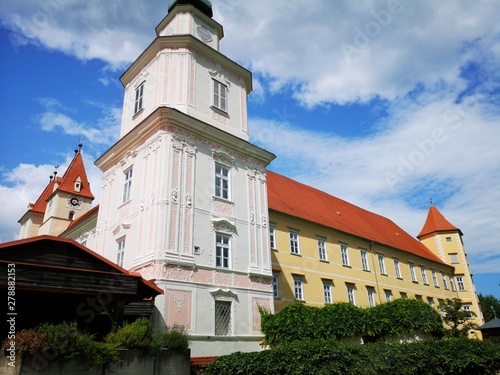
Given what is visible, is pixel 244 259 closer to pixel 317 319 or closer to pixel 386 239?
pixel 317 319

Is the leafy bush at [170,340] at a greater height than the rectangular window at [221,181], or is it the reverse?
the rectangular window at [221,181]

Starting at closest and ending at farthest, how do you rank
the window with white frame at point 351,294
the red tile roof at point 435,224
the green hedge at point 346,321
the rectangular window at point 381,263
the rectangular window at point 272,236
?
the green hedge at point 346,321 < the rectangular window at point 272,236 < the window with white frame at point 351,294 < the rectangular window at point 381,263 < the red tile roof at point 435,224

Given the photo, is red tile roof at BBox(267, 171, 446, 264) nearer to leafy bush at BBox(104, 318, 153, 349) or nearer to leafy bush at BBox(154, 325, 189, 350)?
leafy bush at BBox(154, 325, 189, 350)

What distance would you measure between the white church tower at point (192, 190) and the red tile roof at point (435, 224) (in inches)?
1328

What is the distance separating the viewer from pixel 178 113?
1664 cm

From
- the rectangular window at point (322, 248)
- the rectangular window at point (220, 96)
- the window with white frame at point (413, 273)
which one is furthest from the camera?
the window with white frame at point (413, 273)

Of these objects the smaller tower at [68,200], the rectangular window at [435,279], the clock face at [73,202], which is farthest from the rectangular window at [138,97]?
the rectangular window at [435,279]

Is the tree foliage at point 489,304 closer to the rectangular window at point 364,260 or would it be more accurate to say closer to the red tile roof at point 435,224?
the red tile roof at point 435,224

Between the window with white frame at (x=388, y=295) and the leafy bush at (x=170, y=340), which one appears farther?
the window with white frame at (x=388, y=295)

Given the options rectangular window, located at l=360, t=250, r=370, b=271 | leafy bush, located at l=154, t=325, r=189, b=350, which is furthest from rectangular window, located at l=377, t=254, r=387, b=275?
leafy bush, located at l=154, t=325, r=189, b=350

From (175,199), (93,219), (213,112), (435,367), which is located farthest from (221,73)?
(435,367)

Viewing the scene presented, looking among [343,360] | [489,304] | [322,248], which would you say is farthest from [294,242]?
[489,304]

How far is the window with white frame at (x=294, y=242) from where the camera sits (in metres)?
23.9

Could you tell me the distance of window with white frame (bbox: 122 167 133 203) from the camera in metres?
17.9
